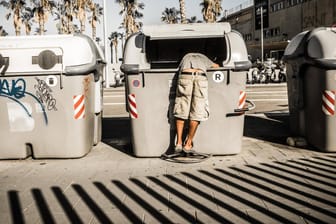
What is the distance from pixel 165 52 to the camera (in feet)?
21.6

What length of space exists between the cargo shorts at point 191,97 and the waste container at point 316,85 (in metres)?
1.63

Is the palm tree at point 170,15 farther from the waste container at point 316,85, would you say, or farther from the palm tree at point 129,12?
the waste container at point 316,85

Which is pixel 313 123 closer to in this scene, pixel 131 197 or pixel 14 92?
pixel 131 197

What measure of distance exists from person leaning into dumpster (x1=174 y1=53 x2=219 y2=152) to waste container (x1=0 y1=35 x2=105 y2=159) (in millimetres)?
1335

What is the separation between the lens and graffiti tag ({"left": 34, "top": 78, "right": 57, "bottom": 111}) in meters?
5.18

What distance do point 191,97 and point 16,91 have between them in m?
2.42

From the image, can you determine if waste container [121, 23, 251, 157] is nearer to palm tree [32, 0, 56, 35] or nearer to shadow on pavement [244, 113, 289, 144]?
shadow on pavement [244, 113, 289, 144]

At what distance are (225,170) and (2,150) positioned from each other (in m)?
3.16

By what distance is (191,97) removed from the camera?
16.5 ft

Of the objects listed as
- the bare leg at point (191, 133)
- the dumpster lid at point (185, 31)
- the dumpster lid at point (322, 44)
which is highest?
the dumpster lid at point (185, 31)

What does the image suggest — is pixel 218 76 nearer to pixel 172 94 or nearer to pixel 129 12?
pixel 172 94

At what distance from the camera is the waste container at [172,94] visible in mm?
5137

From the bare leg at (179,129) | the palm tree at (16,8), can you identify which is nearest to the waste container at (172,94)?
the bare leg at (179,129)

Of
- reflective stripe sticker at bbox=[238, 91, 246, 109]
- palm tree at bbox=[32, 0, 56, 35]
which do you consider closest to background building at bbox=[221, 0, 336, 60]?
palm tree at bbox=[32, 0, 56, 35]
